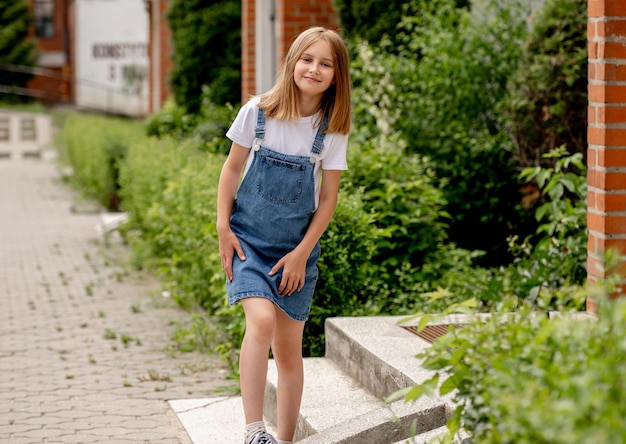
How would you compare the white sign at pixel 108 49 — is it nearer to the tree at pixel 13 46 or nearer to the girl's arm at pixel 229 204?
the tree at pixel 13 46

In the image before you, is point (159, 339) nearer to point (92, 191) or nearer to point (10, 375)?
point (10, 375)

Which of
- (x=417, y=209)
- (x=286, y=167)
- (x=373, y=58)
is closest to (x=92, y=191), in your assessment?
(x=373, y=58)

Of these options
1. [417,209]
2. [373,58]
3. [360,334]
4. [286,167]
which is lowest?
[360,334]

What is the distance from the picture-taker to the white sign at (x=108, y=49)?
35625 mm

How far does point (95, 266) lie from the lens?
9938 mm

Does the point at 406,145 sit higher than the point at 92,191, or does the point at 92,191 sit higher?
the point at 406,145

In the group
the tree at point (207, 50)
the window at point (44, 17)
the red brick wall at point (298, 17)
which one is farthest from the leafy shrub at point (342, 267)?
the window at point (44, 17)

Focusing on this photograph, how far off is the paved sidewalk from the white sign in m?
24.8

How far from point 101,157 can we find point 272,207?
10.4 meters

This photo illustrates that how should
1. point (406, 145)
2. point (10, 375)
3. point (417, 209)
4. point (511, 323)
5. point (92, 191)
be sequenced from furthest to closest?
1. point (92, 191)
2. point (406, 145)
3. point (417, 209)
4. point (10, 375)
5. point (511, 323)

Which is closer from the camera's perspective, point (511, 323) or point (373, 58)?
point (511, 323)

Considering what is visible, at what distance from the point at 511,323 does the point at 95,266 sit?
7.67m

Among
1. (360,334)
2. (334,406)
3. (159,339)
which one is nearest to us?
(334,406)

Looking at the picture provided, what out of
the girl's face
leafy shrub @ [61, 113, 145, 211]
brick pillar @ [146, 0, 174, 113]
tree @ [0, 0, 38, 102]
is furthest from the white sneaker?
tree @ [0, 0, 38, 102]
